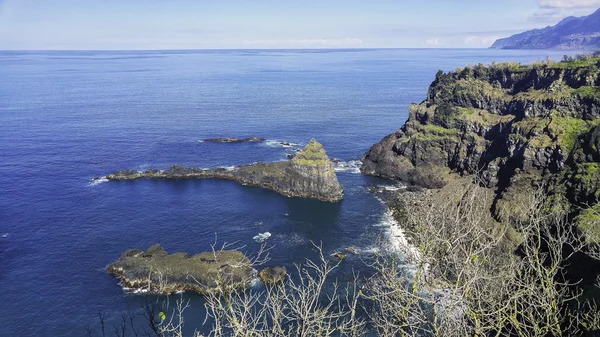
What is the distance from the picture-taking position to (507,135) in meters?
87.1

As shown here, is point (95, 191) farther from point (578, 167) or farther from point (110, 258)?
point (578, 167)

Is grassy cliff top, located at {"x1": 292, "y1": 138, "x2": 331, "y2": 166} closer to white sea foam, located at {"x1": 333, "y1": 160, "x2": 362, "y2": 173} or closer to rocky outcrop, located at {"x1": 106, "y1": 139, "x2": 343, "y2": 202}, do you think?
rocky outcrop, located at {"x1": 106, "y1": 139, "x2": 343, "y2": 202}

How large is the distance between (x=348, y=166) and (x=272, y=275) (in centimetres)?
5377

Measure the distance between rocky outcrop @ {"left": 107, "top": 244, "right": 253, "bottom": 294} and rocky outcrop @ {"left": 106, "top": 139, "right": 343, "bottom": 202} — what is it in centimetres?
3082

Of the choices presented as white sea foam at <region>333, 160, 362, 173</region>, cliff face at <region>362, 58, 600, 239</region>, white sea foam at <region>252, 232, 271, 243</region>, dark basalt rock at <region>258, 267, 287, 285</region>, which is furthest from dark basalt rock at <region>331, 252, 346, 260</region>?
white sea foam at <region>333, 160, 362, 173</region>

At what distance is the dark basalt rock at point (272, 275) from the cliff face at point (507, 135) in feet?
120

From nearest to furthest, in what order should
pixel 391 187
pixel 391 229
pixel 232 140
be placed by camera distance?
pixel 391 229
pixel 391 187
pixel 232 140

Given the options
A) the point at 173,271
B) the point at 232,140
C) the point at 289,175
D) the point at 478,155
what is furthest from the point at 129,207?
the point at 478,155

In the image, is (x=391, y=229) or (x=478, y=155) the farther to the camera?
(x=478, y=155)

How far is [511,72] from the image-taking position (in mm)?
108625

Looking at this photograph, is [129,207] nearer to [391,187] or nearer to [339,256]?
[339,256]

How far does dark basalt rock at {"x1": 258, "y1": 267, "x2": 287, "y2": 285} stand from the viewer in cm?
5806

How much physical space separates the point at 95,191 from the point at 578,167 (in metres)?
90.7

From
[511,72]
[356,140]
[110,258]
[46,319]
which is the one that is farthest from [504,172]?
[46,319]
